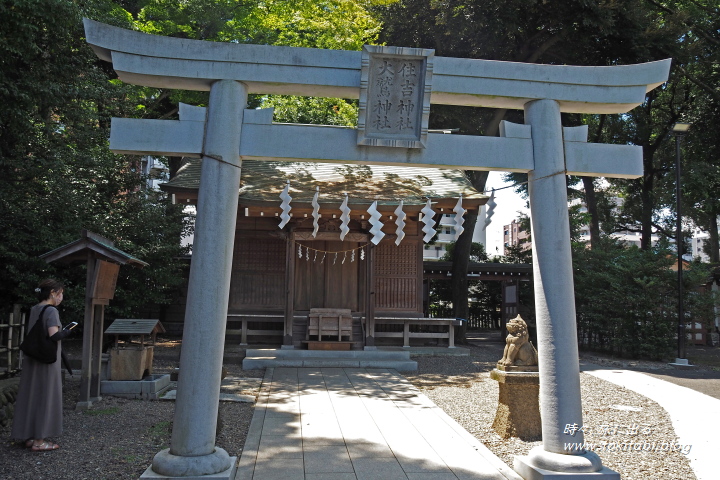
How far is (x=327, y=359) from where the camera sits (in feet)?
39.8

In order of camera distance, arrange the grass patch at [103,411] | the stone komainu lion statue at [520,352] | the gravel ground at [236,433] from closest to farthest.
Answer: the gravel ground at [236,433] → the stone komainu lion statue at [520,352] → the grass patch at [103,411]

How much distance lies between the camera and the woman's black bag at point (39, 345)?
17.2 ft

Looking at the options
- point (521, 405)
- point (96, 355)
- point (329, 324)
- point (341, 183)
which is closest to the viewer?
point (521, 405)

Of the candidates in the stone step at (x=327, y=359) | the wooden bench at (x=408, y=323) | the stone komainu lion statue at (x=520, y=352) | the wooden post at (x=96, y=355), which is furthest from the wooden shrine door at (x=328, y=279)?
the stone komainu lion statue at (x=520, y=352)

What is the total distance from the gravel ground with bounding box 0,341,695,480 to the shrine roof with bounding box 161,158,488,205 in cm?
Result: 494

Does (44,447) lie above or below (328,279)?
below

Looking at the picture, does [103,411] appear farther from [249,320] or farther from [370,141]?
[249,320]

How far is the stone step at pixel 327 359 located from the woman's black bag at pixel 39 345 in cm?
656

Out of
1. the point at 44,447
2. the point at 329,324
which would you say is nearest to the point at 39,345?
the point at 44,447

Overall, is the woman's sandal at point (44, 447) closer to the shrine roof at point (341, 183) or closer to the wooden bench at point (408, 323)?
the shrine roof at point (341, 183)

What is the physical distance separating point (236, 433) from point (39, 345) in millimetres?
2370

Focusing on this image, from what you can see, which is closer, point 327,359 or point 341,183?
point 327,359

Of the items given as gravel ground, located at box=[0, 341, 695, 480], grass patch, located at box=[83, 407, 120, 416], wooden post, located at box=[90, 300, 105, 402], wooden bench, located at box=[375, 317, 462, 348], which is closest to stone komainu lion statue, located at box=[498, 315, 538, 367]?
gravel ground, located at box=[0, 341, 695, 480]

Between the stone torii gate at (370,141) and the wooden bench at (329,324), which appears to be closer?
the stone torii gate at (370,141)
